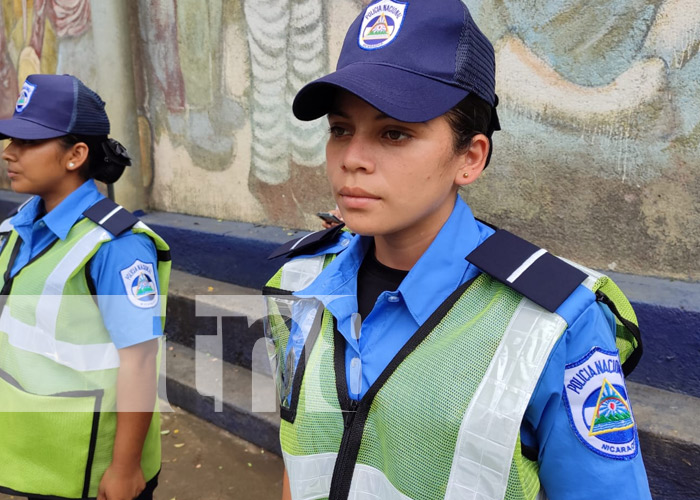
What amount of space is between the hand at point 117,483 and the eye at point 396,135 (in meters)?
1.46

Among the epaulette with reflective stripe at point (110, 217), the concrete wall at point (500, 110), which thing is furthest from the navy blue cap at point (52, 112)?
the concrete wall at point (500, 110)

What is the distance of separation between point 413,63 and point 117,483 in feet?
5.32

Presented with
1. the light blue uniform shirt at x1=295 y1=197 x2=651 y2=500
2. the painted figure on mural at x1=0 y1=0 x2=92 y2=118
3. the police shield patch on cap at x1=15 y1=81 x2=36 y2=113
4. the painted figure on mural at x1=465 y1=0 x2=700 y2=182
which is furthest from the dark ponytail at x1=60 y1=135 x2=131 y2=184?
the painted figure on mural at x1=0 y1=0 x2=92 y2=118

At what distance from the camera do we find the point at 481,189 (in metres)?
3.11

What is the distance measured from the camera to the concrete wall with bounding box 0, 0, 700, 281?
2502 millimetres

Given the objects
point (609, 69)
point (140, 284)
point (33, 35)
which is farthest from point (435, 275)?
point (33, 35)

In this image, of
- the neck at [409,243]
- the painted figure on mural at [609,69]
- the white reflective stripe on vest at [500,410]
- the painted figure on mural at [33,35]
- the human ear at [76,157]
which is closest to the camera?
the white reflective stripe on vest at [500,410]

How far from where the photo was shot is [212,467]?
3.12 metres

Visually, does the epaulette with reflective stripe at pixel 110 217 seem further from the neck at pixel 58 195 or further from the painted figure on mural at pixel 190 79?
the painted figure on mural at pixel 190 79

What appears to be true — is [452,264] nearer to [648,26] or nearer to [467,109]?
[467,109]

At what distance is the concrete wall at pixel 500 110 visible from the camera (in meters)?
2.50

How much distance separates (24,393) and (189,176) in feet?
9.99

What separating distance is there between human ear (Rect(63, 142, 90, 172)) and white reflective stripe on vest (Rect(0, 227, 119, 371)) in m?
0.34

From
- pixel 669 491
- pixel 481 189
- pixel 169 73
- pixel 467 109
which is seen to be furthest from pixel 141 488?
pixel 169 73
